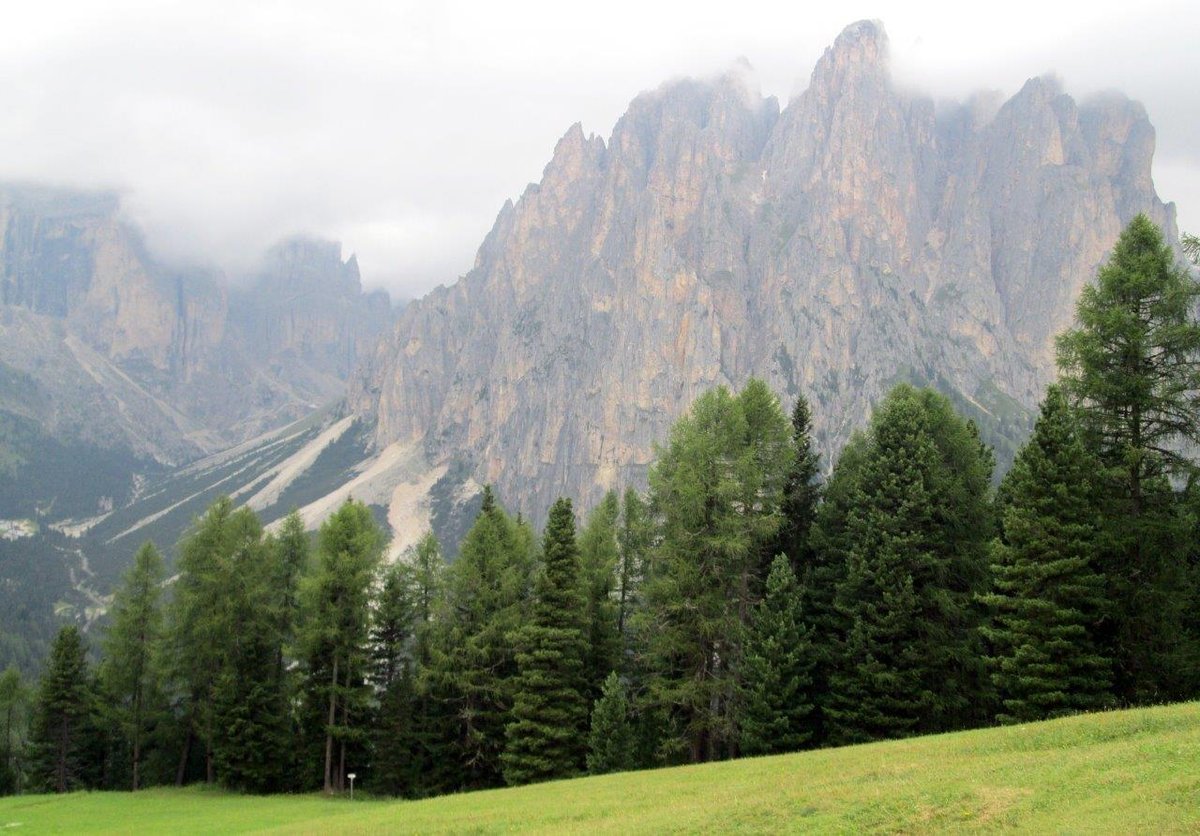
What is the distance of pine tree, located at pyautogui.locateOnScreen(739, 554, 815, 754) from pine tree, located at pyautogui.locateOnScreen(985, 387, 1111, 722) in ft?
23.3

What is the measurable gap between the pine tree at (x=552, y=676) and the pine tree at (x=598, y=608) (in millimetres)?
834

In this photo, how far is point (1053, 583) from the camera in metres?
26.2

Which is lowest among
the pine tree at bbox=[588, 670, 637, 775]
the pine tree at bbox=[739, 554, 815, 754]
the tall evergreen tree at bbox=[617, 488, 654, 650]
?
the pine tree at bbox=[588, 670, 637, 775]

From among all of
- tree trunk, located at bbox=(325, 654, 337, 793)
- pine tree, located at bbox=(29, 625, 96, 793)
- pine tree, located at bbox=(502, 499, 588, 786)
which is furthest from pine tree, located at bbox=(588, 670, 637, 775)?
pine tree, located at bbox=(29, 625, 96, 793)

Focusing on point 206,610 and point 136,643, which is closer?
point 206,610

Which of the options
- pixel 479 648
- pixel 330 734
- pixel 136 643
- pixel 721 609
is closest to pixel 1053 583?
pixel 721 609

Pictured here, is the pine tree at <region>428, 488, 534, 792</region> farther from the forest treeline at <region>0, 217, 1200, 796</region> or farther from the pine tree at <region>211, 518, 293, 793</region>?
the pine tree at <region>211, 518, 293, 793</region>

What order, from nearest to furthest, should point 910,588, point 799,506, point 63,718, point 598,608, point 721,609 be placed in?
point 910,588 < point 721,609 < point 799,506 < point 598,608 < point 63,718

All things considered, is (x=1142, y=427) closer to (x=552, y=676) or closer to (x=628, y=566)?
(x=628, y=566)

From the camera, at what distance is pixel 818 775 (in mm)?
19953

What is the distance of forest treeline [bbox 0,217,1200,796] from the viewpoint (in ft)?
85.9

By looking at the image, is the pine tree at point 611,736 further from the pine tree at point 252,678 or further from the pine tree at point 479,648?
the pine tree at point 252,678

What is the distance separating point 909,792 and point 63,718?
180 ft

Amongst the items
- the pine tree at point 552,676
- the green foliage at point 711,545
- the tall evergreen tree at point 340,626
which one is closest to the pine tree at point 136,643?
the tall evergreen tree at point 340,626
